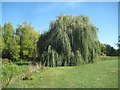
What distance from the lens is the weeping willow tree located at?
1920 centimetres

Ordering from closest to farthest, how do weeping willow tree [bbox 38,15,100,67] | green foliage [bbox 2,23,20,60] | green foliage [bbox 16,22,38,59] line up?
weeping willow tree [bbox 38,15,100,67]
green foliage [bbox 2,23,20,60]
green foliage [bbox 16,22,38,59]

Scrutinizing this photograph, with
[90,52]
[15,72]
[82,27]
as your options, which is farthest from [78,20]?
[15,72]

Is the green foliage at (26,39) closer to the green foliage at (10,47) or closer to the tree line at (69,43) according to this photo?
the green foliage at (10,47)

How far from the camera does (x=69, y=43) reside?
64.1 ft

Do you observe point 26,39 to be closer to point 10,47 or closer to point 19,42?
point 19,42

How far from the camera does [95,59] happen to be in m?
20.7

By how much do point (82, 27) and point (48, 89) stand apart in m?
11.0

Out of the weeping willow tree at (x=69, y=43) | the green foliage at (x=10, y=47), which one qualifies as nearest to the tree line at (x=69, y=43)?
the weeping willow tree at (x=69, y=43)

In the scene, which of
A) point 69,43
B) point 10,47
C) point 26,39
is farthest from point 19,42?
point 69,43

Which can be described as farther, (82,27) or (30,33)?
(30,33)

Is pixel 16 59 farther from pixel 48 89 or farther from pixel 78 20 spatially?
pixel 48 89

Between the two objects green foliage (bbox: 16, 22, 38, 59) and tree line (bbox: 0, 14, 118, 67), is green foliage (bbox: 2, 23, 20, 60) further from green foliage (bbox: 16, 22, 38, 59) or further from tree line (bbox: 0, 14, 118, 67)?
tree line (bbox: 0, 14, 118, 67)

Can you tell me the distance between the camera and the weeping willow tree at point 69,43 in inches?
756

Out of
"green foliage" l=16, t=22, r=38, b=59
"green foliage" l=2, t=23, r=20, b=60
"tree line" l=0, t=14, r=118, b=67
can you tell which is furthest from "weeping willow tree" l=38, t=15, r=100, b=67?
"green foliage" l=16, t=22, r=38, b=59
